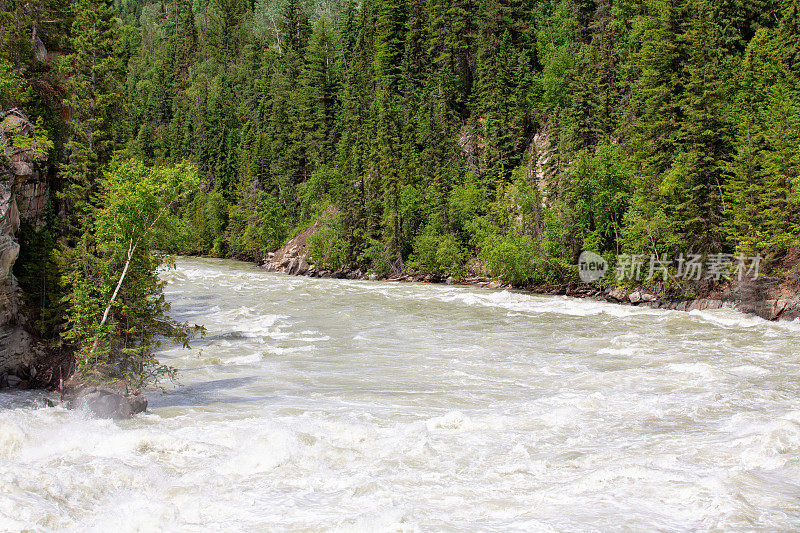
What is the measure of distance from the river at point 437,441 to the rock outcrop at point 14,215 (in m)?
1.15

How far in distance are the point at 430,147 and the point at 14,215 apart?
3559 centimetres

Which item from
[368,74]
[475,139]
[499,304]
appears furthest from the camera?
[368,74]

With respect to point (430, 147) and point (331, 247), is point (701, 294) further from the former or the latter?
point (331, 247)

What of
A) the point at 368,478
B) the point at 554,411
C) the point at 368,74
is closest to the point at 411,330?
the point at 554,411

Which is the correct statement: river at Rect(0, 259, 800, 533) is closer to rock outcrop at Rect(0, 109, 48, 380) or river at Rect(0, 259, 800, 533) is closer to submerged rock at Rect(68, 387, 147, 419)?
submerged rock at Rect(68, 387, 147, 419)

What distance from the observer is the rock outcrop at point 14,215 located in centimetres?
1313

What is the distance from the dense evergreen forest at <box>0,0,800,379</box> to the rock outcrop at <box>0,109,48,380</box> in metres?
0.51

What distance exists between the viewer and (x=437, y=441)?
34.3ft

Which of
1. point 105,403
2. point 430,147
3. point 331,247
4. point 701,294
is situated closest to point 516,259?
point 701,294

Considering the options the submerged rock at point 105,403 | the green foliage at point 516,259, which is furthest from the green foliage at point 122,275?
the green foliage at point 516,259

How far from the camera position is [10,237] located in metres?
13.2

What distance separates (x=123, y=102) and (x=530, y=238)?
913 inches

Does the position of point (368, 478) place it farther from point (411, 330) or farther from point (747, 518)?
point (411, 330)

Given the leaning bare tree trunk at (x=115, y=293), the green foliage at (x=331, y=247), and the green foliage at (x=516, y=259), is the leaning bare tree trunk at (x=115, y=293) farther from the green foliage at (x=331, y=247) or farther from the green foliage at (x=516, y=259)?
the green foliage at (x=331, y=247)
